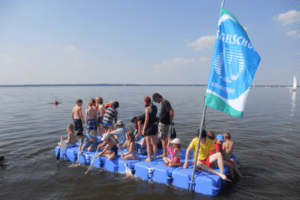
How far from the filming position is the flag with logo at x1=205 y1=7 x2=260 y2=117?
463 cm

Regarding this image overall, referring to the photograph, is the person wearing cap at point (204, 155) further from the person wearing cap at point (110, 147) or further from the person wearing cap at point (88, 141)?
the person wearing cap at point (88, 141)

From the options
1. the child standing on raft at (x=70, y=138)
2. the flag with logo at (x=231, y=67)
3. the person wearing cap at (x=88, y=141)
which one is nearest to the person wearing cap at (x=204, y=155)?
the flag with logo at (x=231, y=67)

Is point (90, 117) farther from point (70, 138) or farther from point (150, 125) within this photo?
point (150, 125)

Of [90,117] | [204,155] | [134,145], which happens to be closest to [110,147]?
[134,145]

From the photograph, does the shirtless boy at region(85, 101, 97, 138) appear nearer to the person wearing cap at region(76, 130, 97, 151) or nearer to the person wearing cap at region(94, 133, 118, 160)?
the person wearing cap at region(76, 130, 97, 151)

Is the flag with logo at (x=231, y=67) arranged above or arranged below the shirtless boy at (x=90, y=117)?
above

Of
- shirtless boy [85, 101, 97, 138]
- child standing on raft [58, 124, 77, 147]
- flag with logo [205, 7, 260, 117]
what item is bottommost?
child standing on raft [58, 124, 77, 147]

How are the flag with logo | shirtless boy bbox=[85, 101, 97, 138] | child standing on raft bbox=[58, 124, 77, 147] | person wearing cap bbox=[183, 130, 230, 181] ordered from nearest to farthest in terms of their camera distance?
the flag with logo, person wearing cap bbox=[183, 130, 230, 181], child standing on raft bbox=[58, 124, 77, 147], shirtless boy bbox=[85, 101, 97, 138]

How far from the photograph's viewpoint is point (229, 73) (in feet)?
15.9

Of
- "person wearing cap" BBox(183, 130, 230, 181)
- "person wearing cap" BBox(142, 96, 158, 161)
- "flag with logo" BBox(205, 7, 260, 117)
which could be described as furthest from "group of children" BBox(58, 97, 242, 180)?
"flag with logo" BBox(205, 7, 260, 117)

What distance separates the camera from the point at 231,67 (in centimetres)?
483

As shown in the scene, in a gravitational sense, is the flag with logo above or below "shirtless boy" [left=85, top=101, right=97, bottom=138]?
above

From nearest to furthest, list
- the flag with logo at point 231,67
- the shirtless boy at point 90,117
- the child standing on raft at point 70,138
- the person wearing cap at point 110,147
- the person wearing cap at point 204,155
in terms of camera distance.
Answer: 1. the flag with logo at point 231,67
2. the person wearing cap at point 204,155
3. the person wearing cap at point 110,147
4. the child standing on raft at point 70,138
5. the shirtless boy at point 90,117

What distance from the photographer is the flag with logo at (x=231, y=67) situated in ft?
15.2
